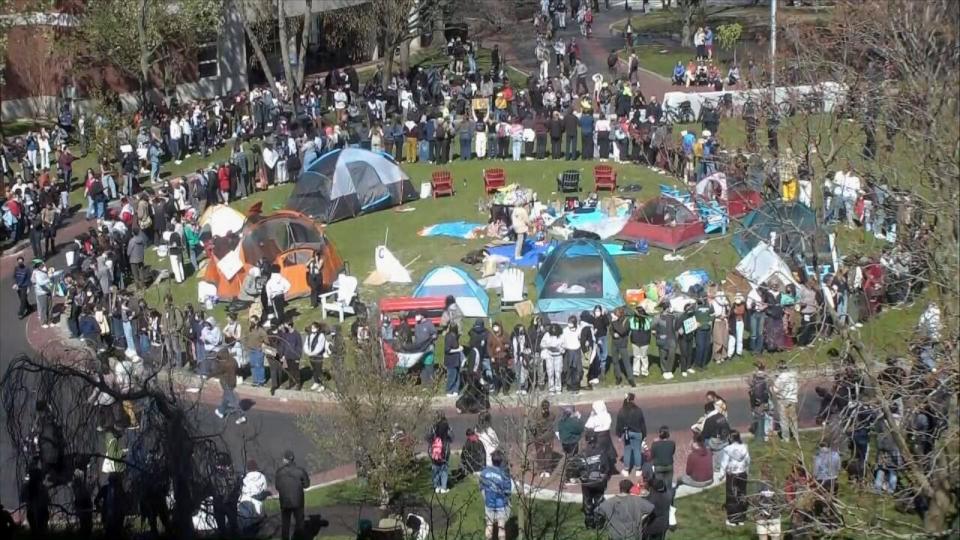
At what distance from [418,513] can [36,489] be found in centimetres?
582

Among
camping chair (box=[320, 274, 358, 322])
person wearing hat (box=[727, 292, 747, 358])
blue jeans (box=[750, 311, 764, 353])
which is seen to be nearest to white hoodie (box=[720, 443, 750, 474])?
person wearing hat (box=[727, 292, 747, 358])

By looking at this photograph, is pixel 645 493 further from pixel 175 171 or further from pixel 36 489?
pixel 175 171

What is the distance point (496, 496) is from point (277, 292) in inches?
414

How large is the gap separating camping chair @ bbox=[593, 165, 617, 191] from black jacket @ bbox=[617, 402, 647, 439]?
46.9 feet

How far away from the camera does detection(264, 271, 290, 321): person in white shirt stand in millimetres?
26531

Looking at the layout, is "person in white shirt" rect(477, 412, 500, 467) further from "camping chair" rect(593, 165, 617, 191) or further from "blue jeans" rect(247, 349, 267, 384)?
"camping chair" rect(593, 165, 617, 191)

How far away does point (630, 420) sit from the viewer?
19.9 meters

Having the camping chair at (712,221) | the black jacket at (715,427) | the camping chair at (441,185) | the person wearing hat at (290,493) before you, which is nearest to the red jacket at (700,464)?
the black jacket at (715,427)

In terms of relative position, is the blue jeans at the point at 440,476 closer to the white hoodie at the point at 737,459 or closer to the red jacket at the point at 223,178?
the white hoodie at the point at 737,459

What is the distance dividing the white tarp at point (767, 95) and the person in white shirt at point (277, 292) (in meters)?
9.44

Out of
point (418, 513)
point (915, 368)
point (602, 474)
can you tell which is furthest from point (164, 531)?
point (915, 368)

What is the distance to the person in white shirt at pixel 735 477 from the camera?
17891 millimetres

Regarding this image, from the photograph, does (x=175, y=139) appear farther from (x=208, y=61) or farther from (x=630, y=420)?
(x=630, y=420)

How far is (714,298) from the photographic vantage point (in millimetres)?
24719
